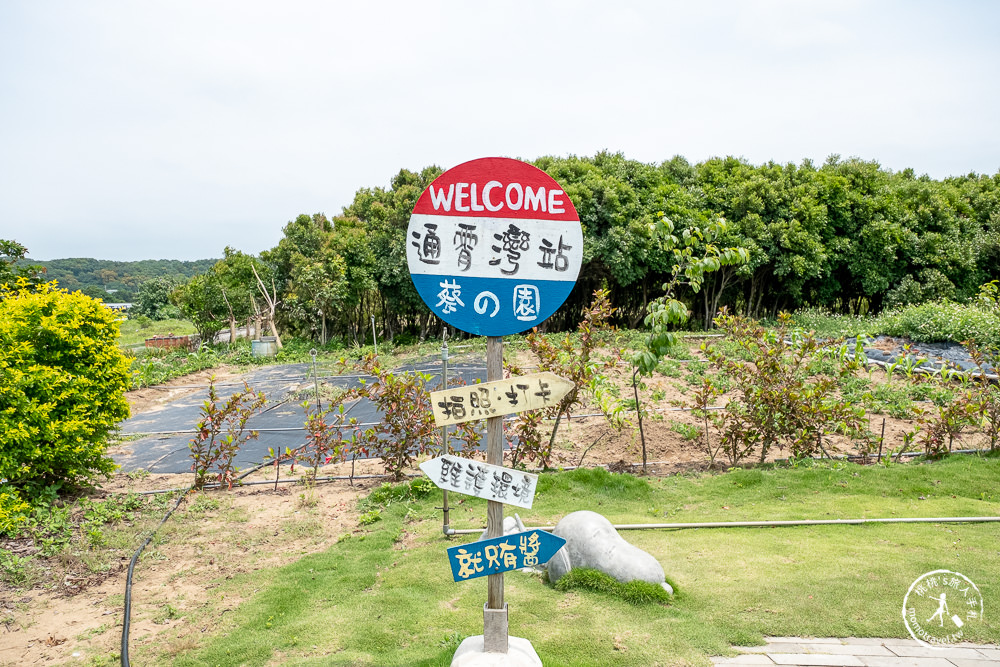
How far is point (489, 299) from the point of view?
268 centimetres

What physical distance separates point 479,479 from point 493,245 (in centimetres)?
101

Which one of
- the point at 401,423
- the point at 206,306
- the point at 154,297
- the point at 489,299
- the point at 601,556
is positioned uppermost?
the point at 154,297

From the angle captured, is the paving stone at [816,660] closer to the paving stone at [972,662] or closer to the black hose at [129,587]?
the paving stone at [972,662]

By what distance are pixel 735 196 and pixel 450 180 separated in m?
17.5

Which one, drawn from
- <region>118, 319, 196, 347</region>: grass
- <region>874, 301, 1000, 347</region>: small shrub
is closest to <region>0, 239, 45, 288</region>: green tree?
<region>118, 319, 196, 347</region>: grass

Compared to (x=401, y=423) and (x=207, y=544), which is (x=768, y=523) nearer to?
(x=401, y=423)

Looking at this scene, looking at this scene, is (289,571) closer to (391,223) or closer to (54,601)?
(54,601)

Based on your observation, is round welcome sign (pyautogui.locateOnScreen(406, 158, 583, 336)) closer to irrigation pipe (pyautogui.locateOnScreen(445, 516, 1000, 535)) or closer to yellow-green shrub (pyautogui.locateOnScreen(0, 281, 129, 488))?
irrigation pipe (pyautogui.locateOnScreen(445, 516, 1000, 535))

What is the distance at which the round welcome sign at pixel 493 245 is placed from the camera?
2.62 m

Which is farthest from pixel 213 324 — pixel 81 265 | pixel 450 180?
pixel 81 265

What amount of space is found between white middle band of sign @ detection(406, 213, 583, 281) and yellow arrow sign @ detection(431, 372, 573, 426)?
45cm

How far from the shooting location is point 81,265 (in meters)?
56.9

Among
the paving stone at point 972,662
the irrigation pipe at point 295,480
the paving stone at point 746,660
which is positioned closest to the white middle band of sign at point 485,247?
the paving stone at point 746,660

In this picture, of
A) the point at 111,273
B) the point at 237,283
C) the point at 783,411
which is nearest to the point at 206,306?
the point at 237,283
